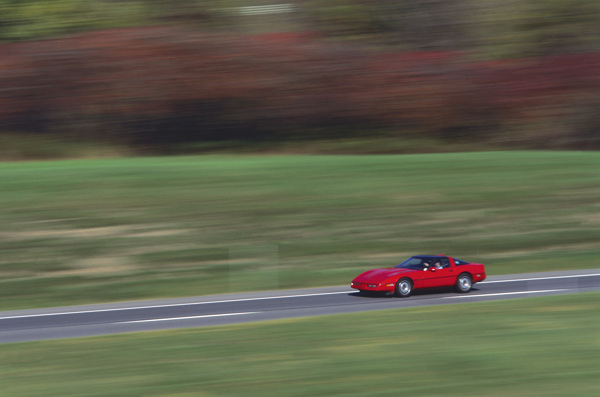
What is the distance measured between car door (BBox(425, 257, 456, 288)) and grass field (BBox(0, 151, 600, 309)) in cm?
279

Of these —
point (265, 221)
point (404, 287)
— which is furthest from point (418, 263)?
point (265, 221)

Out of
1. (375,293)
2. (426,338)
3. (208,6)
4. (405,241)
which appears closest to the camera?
(426,338)

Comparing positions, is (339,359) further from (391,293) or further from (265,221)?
(265,221)

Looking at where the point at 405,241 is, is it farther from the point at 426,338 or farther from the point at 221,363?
the point at 221,363

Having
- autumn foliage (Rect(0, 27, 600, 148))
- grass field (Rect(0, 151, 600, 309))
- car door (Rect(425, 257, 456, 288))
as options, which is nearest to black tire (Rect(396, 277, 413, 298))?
car door (Rect(425, 257, 456, 288))

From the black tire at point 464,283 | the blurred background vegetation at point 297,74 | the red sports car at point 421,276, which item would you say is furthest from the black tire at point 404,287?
the blurred background vegetation at point 297,74

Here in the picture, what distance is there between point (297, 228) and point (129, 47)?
1449 cm

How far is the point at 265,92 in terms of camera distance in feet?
93.7

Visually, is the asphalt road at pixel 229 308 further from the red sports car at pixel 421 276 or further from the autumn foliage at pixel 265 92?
the autumn foliage at pixel 265 92

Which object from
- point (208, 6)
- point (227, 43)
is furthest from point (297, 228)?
point (208, 6)

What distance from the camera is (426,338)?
9.45 m

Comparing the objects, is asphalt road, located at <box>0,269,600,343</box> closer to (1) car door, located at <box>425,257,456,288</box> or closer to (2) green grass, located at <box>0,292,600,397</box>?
(1) car door, located at <box>425,257,456,288</box>

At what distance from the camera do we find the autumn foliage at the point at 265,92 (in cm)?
2734

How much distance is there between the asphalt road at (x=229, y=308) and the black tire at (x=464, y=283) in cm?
14
